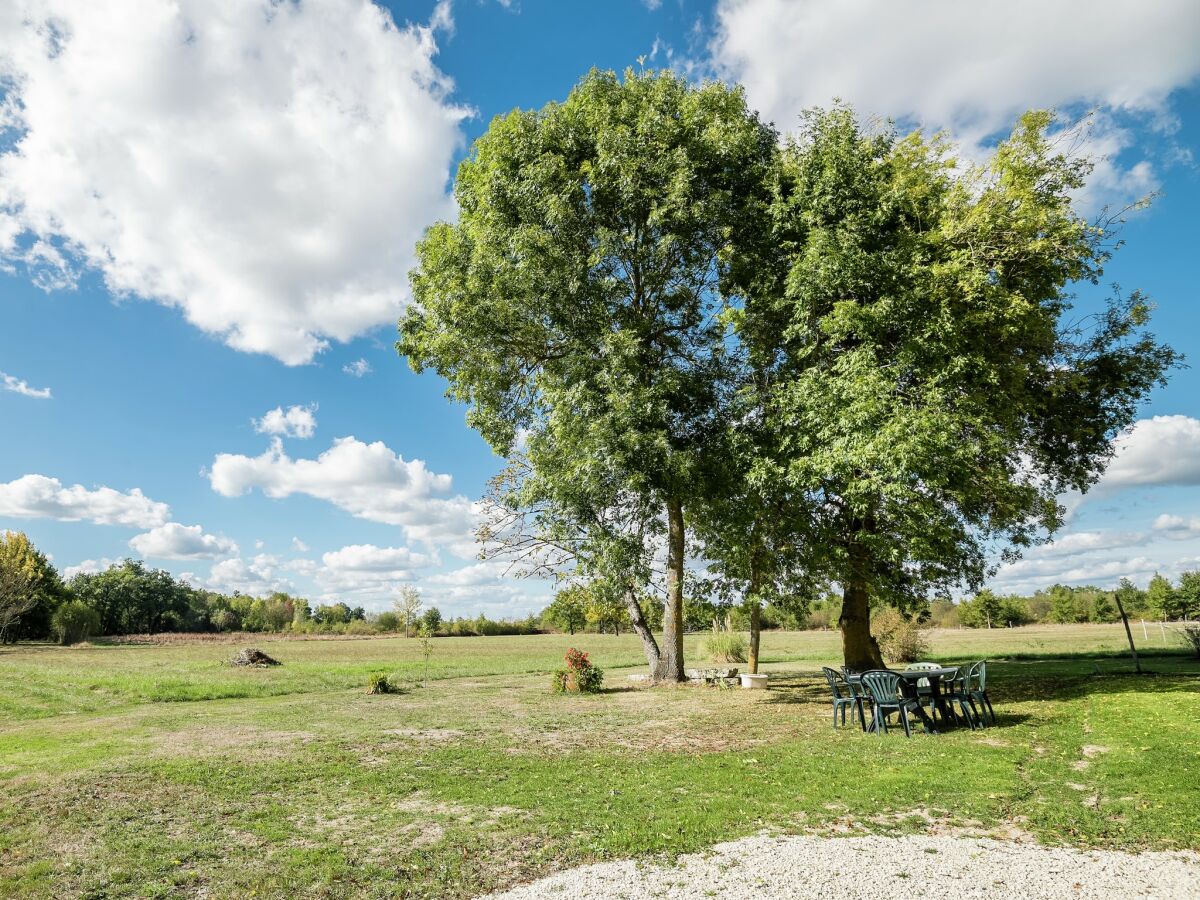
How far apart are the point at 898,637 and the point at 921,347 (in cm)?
1778

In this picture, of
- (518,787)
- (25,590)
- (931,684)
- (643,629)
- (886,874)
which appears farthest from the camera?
(25,590)

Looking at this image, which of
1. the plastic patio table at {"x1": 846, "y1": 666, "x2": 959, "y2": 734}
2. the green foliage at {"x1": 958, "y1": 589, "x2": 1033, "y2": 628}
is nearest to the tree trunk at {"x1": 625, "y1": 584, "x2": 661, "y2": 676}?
the plastic patio table at {"x1": 846, "y1": 666, "x2": 959, "y2": 734}

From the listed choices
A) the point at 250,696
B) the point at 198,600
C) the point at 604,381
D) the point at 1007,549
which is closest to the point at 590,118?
the point at 604,381

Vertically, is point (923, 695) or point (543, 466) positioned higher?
point (543, 466)

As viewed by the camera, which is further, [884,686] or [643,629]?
[643,629]

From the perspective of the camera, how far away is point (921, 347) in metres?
14.5

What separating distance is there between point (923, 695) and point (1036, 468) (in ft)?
32.8

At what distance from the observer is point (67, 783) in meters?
9.16

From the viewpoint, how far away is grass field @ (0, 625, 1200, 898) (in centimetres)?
600

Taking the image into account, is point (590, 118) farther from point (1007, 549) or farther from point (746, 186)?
point (1007, 549)

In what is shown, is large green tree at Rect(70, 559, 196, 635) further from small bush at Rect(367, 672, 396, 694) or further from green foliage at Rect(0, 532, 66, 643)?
small bush at Rect(367, 672, 396, 694)

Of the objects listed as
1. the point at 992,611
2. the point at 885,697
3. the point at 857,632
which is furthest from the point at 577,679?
the point at 992,611

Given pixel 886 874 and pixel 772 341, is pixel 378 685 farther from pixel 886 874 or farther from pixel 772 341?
pixel 886 874

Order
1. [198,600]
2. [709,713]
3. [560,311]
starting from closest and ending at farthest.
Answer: [709,713], [560,311], [198,600]
